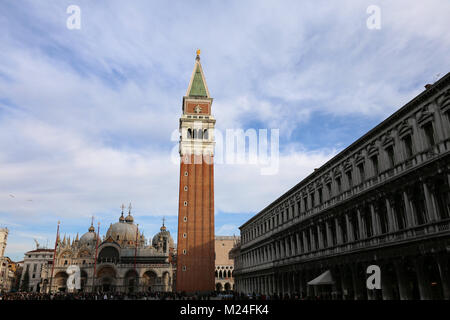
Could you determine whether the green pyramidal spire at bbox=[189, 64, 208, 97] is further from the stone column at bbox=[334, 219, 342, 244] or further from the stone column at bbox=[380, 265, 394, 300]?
the stone column at bbox=[380, 265, 394, 300]

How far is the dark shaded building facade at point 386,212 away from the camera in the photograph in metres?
19.4

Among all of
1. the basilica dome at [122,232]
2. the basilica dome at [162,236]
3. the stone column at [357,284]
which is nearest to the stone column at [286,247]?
the stone column at [357,284]

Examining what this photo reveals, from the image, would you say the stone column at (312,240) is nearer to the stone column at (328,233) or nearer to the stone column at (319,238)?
the stone column at (319,238)

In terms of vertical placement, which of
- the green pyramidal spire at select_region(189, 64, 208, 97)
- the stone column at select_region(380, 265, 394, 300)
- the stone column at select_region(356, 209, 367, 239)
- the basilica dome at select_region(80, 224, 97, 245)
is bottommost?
the stone column at select_region(380, 265, 394, 300)

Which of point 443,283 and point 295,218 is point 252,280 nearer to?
point 295,218

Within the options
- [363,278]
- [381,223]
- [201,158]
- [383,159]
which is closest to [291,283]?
[363,278]

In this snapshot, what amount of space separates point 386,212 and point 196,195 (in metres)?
44.1

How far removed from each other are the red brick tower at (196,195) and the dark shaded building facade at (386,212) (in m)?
24.7

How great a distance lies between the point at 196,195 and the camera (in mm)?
64750

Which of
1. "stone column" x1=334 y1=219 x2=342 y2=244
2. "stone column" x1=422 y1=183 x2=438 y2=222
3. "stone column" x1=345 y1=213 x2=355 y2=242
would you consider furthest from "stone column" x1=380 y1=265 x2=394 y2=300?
"stone column" x1=334 y1=219 x2=342 y2=244

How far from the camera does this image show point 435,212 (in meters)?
19.3

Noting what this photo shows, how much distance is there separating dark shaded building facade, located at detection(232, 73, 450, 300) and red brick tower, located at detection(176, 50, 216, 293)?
24.7 meters

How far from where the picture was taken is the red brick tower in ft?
197

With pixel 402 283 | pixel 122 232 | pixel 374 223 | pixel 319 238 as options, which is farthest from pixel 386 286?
pixel 122 232
